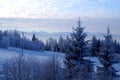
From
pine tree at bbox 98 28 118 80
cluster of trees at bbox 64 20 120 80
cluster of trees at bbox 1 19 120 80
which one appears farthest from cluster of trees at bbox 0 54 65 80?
pine tree at bbox 98 28 118 80

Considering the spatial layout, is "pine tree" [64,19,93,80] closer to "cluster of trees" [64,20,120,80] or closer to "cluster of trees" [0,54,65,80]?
"cluster of trees" [64,20,120,80]

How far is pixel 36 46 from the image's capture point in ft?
455

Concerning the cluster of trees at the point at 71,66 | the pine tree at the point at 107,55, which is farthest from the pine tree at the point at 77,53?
the pine tree at the point at 107,55

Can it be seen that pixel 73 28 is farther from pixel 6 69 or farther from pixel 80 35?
pixel 6 69

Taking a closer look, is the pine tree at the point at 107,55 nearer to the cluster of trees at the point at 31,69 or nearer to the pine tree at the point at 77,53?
the pine tree at the point at 77,53

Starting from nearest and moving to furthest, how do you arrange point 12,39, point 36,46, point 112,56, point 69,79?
point 69,79
point 112,56
point 36,46
point 12,39

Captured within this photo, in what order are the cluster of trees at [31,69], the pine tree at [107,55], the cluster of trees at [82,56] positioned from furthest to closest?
1. the pine tree at [107,55]
2. the cluster of trees at [82,56]
3. the cluster of trees at [31,69]

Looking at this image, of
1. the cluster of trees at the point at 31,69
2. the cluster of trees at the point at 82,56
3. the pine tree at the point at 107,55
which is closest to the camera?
the cluster of trees at the point at 31,69

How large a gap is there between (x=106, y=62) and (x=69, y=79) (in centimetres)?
565

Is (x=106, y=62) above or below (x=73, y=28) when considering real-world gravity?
below

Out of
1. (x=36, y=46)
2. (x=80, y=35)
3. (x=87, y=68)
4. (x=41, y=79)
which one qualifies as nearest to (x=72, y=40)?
(x=80, y=35)

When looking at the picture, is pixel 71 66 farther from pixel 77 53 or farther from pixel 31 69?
pixel 31 69

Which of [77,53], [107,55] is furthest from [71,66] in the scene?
[107,55]

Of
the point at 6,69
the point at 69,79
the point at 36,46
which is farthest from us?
the point at 36,46
